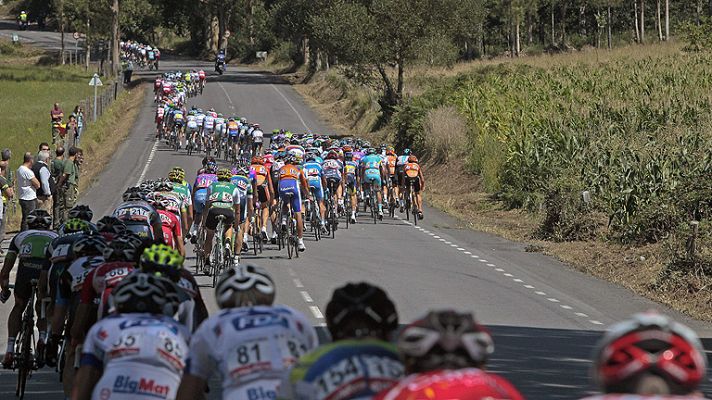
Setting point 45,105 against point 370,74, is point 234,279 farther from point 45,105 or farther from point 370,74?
point 45,105

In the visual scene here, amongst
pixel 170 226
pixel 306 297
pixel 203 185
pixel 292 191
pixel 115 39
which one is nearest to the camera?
pixel 170 226

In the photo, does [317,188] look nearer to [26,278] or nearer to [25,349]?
[26,278]

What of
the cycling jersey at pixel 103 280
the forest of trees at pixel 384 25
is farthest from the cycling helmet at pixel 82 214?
the forest of trees at pixel 384 25

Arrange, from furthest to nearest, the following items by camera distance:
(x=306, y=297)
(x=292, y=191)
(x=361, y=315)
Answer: (x=292, y=191)
(x=306, y=297)
(x=361, y=315)

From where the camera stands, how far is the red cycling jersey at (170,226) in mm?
16078

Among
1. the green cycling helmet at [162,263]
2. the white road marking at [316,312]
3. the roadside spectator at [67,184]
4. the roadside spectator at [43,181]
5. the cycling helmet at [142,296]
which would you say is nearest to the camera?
the cycling helmet at [142,296]

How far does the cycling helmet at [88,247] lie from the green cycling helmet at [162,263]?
2.23m

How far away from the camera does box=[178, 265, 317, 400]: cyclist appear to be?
600 centimetres

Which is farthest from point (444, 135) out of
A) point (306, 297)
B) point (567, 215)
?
point (306, 297)

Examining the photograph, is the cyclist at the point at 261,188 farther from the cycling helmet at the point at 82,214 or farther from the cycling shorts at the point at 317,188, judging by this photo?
the cycling helmet at the point at 82,214

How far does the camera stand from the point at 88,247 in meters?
10.6

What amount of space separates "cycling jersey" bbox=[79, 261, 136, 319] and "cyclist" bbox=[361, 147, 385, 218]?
22.2 metres

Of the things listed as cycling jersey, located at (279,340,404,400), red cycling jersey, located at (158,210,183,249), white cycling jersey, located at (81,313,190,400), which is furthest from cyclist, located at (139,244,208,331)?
red cycling jersey, located at (158,210,183,249)

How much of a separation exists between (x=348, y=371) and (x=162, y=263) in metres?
3.32
